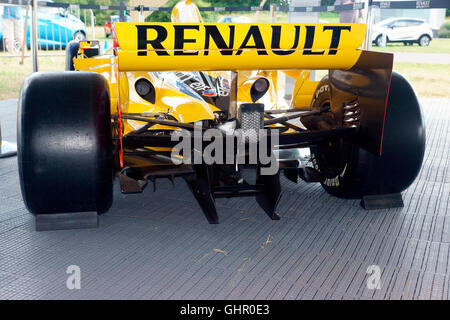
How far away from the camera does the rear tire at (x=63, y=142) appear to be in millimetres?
2445

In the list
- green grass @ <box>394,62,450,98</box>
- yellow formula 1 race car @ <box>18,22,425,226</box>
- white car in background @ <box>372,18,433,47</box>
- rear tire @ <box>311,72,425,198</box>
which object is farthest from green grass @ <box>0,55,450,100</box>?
rear tire @ <box>311,72,425,198</box>

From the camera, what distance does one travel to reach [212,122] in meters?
3.32

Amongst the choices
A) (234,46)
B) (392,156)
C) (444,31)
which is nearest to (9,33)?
(234,46)

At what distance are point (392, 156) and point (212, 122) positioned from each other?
1.19m

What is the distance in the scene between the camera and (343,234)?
8.82 ft

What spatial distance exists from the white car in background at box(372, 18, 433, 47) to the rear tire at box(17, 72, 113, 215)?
15177 millimetres

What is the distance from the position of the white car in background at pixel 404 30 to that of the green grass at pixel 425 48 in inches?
9.9

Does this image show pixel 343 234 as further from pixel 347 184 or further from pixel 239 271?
pixel 239 271

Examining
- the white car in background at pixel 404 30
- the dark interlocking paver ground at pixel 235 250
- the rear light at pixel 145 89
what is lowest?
the dark interlocking paver ground at pixel 235 250

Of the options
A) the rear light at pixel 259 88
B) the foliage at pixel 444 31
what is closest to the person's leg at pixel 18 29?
the rear light at pixel 259 88

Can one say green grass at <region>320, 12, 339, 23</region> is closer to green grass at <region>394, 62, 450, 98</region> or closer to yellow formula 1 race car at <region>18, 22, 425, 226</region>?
green grass at <region>394, 62, 450, 98</region>

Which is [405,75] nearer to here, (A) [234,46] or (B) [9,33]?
(B) [9,33]

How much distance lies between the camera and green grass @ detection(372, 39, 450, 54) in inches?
618

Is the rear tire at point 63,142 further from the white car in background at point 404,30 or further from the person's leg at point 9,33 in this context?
the white car in background at point 404,30
